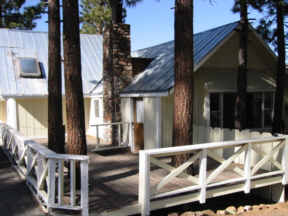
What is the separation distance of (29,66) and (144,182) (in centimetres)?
1219

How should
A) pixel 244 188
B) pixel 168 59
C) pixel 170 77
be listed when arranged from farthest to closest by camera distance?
pixel 168 59 < pixel 170 77 < pixel 244 188

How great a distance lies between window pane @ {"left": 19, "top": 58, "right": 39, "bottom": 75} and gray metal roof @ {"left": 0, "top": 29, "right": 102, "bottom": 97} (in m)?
0.34

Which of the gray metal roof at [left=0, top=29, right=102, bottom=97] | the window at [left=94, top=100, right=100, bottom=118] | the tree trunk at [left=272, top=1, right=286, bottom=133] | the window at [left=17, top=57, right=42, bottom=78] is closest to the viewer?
the tree trunk at [left=272, top=1, right=286, bottom=133]

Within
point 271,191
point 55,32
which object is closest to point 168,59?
point 55,32

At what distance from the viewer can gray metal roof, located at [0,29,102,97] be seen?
14.4 metres

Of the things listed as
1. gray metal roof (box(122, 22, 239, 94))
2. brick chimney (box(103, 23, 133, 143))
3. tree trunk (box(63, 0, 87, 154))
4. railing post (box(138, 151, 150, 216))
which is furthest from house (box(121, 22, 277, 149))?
railing post (box(138, 151, 150, 216))

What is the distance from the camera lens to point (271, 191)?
770 cm

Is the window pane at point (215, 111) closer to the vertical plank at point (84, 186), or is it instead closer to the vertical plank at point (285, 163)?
the vertical plank at point (285, 163)

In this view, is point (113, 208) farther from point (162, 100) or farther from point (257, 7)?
point (257, 7)

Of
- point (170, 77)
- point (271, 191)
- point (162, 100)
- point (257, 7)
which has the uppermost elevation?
point (257, 7)

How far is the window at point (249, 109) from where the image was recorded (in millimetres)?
10750

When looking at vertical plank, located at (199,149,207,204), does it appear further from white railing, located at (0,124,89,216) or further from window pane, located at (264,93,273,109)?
window pane, located at (264,93,273,109)

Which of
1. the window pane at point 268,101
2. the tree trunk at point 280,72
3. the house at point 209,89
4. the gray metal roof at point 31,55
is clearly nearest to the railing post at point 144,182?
the house at point 209,89

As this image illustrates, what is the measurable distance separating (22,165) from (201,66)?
21.0 feet
